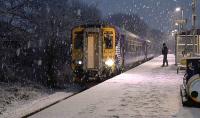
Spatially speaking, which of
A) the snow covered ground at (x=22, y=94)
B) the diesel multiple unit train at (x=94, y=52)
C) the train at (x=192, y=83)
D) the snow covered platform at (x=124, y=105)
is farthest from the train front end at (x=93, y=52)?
the train at (x=192, y=83)

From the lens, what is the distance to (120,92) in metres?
14.9

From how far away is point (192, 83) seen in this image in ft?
36.8

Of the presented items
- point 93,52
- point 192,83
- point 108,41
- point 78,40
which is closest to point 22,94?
point 78,40

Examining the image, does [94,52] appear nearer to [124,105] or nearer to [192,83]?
[124,105]

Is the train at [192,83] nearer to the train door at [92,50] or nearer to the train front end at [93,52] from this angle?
the train front end at [93,52]

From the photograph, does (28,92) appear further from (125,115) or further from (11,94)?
(125,115)

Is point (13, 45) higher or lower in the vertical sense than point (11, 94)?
higher

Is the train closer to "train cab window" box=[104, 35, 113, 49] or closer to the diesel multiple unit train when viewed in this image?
the diesel multiple unit train

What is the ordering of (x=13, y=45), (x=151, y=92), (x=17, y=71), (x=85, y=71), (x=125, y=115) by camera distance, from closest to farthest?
(x=125, y=115) < (x=151, y=92) < (x=85, y=71) < (x=13, y=45) < (x=17, y=71)

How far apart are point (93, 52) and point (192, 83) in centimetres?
1343

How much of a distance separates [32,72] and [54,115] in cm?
3009

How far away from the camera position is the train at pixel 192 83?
11203 millimetres

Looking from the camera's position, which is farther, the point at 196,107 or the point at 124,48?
the point at 124,48

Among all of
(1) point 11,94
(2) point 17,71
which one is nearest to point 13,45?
(1) point 11,94
